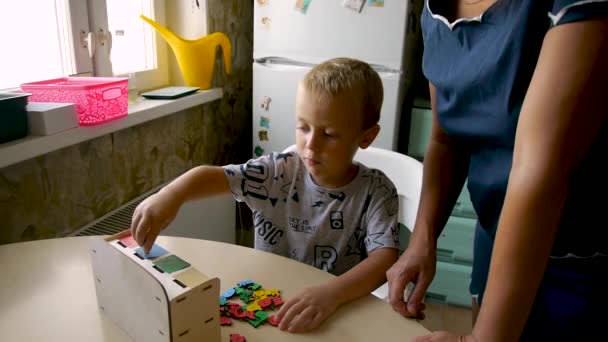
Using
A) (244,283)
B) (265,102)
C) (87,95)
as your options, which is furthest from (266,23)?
(244,283)

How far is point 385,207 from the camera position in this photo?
3.18 feet

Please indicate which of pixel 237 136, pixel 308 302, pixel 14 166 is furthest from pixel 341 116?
pixel 237 136

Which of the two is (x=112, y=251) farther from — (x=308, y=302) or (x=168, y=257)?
(x=308, y=302)

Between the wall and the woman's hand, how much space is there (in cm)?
90

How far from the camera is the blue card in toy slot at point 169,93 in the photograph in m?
1.63

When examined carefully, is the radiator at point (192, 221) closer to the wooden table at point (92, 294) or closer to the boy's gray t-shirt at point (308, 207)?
the boy's gray t-shirt at point (308, 207)

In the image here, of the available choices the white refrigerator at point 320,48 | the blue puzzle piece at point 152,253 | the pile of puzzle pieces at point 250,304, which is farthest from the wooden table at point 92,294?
the white refrigerator at point 320,48

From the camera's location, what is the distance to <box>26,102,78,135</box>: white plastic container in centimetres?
108

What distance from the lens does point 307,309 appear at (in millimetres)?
681

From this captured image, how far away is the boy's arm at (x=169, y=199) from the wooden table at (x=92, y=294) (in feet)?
0.32

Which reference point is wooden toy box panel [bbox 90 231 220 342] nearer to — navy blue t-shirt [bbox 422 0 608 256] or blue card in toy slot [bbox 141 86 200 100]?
navy blue t-shirt [bbox 422 0 608 256]

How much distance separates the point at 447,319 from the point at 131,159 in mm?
1437

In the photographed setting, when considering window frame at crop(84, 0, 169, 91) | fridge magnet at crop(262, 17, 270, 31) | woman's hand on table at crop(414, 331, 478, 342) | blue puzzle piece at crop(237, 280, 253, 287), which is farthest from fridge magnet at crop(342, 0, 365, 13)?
woman's hand on table at crop(414, 331, 478, 342)

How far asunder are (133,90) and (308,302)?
1.32 m
